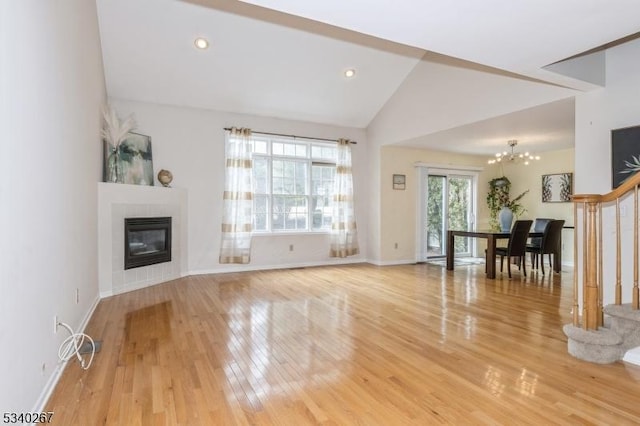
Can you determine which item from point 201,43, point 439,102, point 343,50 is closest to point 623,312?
point 439,102

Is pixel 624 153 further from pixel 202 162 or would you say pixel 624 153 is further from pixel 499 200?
pixel 202 162

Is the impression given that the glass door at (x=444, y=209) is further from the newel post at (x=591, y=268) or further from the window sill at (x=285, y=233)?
the newel post at (x=591, y=268)

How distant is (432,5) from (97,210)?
4.18 m

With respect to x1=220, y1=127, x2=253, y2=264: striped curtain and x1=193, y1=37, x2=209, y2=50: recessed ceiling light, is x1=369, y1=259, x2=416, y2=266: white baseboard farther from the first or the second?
x1=193, y1=37, x2=209, y2=50: recessed ceiling light

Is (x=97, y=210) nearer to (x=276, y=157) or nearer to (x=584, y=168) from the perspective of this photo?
(x=276, y=157)

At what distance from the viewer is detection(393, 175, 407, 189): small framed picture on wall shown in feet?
23.2

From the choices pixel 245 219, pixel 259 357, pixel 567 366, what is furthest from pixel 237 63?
pixel 567 366

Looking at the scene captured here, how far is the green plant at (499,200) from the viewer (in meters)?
7.91

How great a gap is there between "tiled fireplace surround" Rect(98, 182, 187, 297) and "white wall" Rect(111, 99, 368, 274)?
33 centimetres

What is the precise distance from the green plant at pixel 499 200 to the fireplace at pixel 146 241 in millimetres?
6850

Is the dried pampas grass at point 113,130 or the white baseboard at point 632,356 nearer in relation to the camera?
the white baseboard at point 632,356

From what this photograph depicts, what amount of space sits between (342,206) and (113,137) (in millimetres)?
3951

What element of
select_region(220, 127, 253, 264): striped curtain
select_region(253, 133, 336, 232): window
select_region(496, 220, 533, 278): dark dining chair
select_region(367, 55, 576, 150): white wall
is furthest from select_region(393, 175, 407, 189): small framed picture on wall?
select_region(220, 127, 253, 264): striped curtain

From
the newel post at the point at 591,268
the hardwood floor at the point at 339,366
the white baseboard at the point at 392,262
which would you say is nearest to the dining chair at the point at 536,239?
the white baseboard at the point at 392,262
